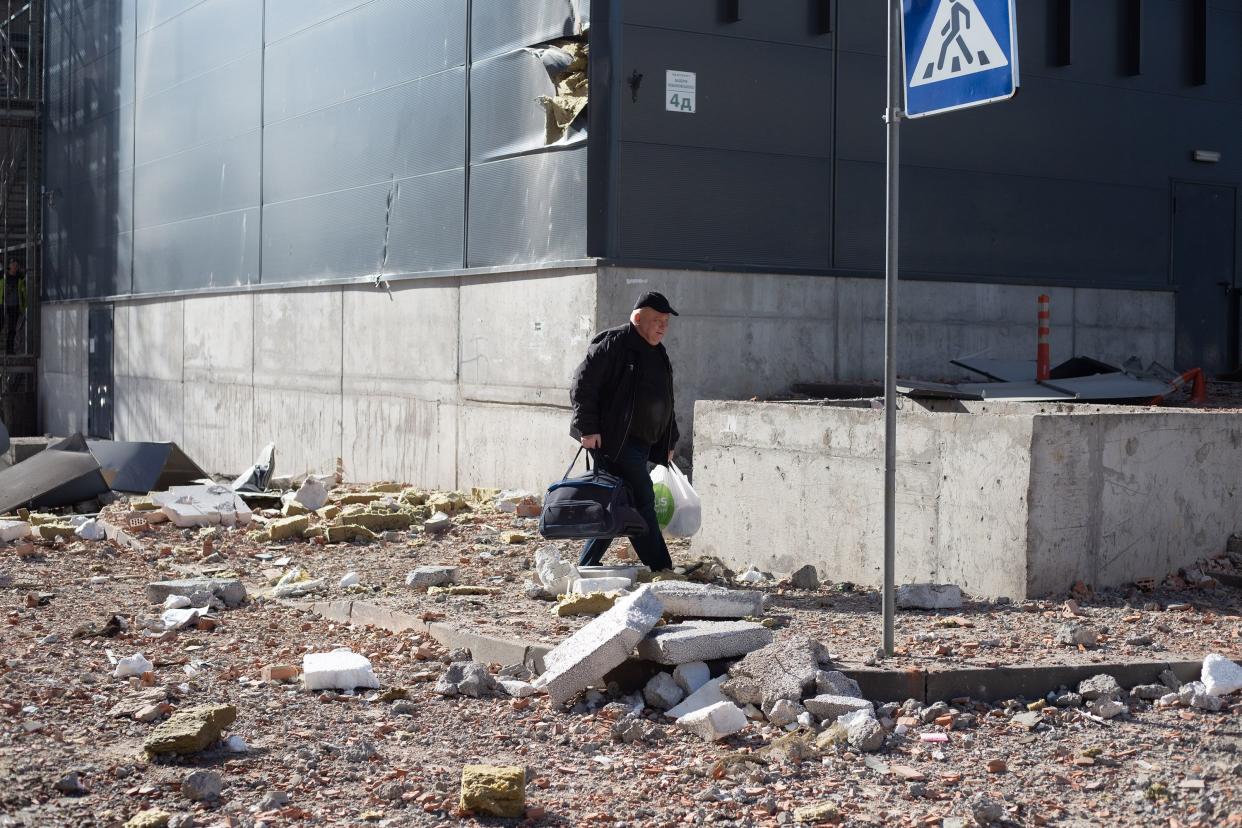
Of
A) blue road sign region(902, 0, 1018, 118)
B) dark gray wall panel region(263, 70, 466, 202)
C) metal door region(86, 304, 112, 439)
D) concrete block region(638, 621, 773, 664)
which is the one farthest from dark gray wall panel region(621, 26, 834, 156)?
metal door region(86, 304, 112, 439)

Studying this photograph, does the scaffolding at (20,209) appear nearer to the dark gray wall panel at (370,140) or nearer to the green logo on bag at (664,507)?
the dark gray wall panel at (370,140)

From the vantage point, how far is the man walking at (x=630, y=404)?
8.80 meters

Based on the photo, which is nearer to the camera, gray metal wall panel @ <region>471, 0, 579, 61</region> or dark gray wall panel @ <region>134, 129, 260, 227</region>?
gray metal wall panel @ <region>471, 0, 579, 61</region>

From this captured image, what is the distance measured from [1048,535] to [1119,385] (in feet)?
21.8

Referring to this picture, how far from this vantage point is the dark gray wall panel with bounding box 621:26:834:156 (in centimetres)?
1380

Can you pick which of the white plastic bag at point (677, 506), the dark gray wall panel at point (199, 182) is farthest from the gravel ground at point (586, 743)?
the dark gray wall panel at point (199, 182)

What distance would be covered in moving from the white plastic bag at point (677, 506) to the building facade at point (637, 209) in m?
3.34

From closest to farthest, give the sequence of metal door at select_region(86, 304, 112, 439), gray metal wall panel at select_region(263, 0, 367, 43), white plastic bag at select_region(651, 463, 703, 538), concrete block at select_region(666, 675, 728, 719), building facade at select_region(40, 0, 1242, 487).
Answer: concrete block at select_region(666, 675, 728, 719) < white plastic bag at select_region(651, 463, 703, 538) < building facade at select_region(40, 0, 1242, 487) < gray metal wall panel at select_region(263, 0, 367, 43) < metal door at select_region(86, 304, 112, 439)

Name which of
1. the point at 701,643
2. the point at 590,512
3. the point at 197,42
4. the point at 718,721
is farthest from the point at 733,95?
the point at 197,42

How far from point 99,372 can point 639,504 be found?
20.4 meters

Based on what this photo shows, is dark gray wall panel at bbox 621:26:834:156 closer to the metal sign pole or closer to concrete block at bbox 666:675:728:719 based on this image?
the metal sign pole

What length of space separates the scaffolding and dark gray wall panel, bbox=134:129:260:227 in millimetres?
6392

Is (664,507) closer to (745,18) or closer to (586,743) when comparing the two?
(586,743)

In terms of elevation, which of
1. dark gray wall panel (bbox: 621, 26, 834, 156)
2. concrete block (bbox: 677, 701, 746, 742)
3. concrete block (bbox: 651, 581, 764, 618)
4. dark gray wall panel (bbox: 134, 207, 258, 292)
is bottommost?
concrete block (bbox: 677, 701, 746, 742)
